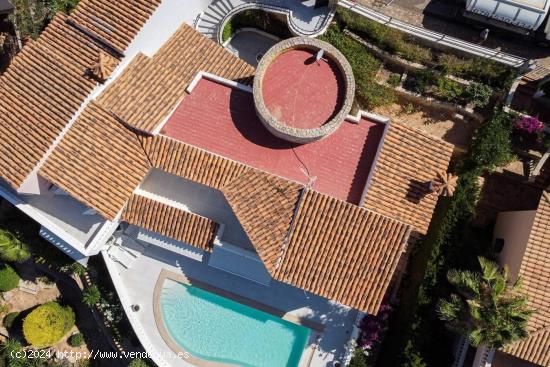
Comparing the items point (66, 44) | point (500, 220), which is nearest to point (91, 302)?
point (66, 44)

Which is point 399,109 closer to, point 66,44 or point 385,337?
point 385,337

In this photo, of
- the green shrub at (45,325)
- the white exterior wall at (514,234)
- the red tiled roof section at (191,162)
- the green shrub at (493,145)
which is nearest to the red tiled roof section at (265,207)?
the red tiled roof section at (191,162)

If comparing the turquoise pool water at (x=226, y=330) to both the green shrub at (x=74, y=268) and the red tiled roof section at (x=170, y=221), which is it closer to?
the red tiled roof section at (x=170, y=221)

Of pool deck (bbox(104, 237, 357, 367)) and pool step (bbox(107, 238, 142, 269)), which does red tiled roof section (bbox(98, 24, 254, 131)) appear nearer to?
pool step (bbox(107, 238, 142, 269))

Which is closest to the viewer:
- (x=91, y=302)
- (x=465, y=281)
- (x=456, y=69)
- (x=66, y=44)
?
(x=465, y=281)

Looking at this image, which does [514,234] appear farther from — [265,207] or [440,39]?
[265,207]
